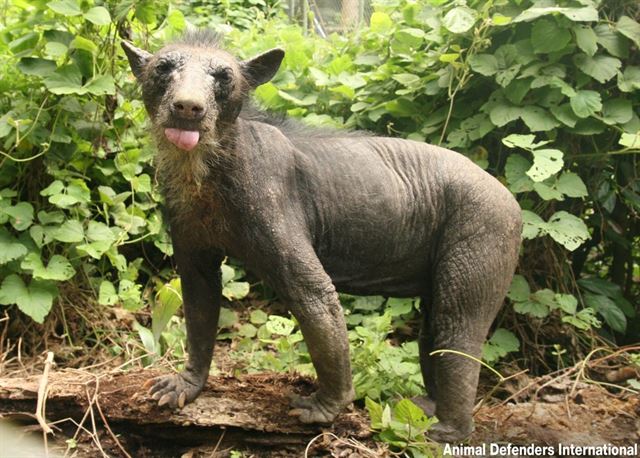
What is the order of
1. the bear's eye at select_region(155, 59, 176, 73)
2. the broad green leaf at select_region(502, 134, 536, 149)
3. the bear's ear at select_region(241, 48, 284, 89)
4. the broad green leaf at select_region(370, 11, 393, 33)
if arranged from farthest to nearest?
1. the broad green leaf at select_region(370, 11, 393, 33)
2. the broad green leaf at select_region(502, 134, 536, 149)
3. the bear's ear at select_region(241, 48, 284, 89)
4. the bear's eye at select_region(155, 59, 176, 73)

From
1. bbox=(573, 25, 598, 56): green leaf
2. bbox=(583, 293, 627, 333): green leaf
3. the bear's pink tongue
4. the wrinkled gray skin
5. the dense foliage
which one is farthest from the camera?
bbox=(583, 293, 627, 333): green leaf

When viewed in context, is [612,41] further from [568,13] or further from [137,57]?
[137,57]

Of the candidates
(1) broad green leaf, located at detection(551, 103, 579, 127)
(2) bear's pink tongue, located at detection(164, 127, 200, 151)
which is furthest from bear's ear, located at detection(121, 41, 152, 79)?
(1) broad green leaf, located at detection(551, 103, 579, 127)

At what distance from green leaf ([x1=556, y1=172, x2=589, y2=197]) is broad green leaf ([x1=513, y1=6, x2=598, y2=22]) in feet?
3.38

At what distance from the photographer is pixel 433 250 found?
347 centimetres

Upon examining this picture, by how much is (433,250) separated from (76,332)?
281 centimetres

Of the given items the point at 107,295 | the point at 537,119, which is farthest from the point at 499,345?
the point at 107,295

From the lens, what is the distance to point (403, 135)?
5.20m

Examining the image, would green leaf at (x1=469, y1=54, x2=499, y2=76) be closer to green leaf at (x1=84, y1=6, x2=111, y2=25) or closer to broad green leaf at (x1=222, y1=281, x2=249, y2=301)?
broad green leaf at (x1=222, y1=281, x2=249, y2=301)

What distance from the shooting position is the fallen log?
10.8 feet

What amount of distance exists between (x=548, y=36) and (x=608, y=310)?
2.04m

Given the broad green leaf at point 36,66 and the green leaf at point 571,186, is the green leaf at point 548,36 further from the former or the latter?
the broad green leaf at point 36,66

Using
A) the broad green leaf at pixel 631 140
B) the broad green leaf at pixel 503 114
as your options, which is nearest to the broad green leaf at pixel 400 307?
the broad green leaf at pixel 503 114

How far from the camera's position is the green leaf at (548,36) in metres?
4.41
